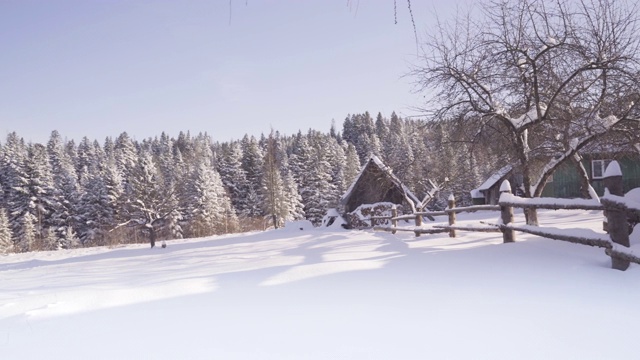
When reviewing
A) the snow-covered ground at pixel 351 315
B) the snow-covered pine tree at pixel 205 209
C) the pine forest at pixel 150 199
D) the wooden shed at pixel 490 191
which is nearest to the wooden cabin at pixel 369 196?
the wooden shed at pixel 490 191

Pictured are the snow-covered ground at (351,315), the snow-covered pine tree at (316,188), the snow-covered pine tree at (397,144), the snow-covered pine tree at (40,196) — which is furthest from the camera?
the snow-covered pine tree at (316,188)

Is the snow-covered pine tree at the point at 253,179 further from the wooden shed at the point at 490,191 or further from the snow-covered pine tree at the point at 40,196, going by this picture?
the wooden shed at the point at 490,191

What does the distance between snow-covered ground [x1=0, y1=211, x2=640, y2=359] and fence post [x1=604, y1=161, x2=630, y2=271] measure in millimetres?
119

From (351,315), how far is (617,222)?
134 inches

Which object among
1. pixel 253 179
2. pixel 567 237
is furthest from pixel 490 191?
pixel 253 179

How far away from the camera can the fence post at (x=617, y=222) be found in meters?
3.96

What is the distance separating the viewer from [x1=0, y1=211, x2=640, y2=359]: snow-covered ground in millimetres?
2359

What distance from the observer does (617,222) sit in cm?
405

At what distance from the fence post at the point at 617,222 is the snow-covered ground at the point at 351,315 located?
0.12m

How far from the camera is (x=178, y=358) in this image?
2.31 m

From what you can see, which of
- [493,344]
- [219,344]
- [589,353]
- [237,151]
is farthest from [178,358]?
[237,151]

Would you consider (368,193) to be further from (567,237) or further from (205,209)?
(205,209)

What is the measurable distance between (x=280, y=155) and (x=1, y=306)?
223 ft

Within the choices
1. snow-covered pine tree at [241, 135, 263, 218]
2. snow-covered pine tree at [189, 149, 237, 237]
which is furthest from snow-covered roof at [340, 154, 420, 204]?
snow-covered pine tree at [241, 135, 263, 218]
